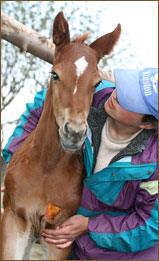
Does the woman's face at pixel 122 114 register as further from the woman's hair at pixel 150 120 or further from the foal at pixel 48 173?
the foal at pixel 48 173

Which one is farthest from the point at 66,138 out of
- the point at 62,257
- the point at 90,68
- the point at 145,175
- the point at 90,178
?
the point at 62,257

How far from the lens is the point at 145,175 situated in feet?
8.08

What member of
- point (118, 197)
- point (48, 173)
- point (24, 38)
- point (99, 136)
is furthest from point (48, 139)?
point (24, 38)

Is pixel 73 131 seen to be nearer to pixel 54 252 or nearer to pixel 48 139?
pixel 48 139

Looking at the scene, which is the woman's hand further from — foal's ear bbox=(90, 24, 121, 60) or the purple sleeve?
foal's ear bbox=(90, 24, 121, 60)

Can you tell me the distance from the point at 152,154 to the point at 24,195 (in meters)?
1.16

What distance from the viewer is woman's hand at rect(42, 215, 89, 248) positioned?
2.55 meters

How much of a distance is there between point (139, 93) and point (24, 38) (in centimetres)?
126

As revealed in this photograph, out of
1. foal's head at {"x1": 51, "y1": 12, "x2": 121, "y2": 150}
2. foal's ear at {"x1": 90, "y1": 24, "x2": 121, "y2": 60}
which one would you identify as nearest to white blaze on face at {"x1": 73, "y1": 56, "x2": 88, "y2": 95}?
foal's head at {"x1": 51, "y1": 12, "x2": 121, "y2": 150}

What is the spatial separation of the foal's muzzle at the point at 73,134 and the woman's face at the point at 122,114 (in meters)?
0.61

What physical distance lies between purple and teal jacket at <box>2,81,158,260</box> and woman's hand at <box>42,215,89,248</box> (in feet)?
0.34

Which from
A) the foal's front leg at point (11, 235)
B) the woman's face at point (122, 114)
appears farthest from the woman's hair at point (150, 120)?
the foal's front leg at point (11, 235)

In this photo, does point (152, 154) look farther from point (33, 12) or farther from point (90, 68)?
point (33, 12)

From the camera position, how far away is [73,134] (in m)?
1.87
